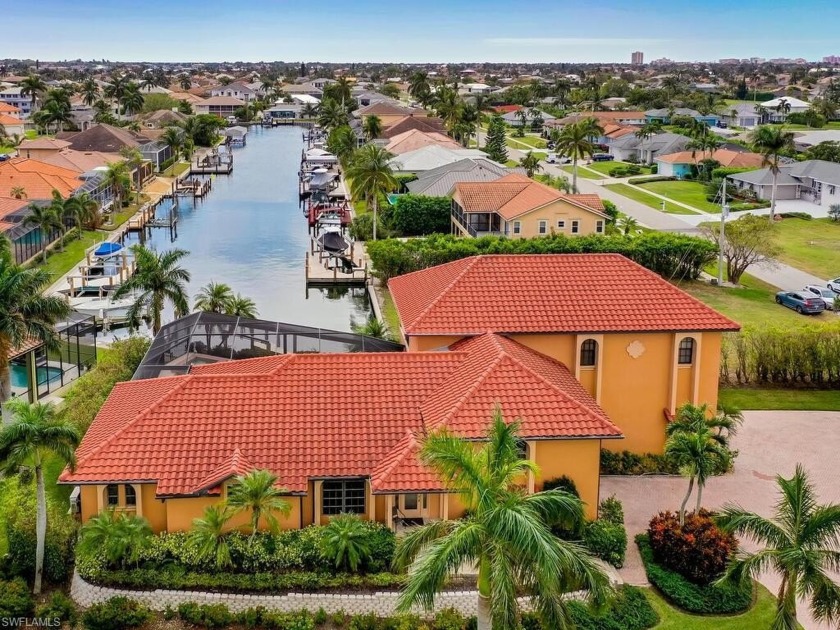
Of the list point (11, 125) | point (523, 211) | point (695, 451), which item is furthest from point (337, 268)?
point (11, 125)

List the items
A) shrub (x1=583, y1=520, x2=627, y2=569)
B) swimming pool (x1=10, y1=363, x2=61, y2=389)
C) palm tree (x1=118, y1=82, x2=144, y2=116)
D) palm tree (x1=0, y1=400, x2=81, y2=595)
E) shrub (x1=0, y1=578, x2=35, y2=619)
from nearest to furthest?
shrub (x1=0, y1=578, x2=35, y2=619), palm tree (x1=0, y1=400, x2=81, y2=595), shrub (x1=583, y1=520, x2=627, y2=569), swimming pool (x1=10, y1=363, x2=61, y2=389), palm tree (x1=118, y1=82, x2=144, y2=116)

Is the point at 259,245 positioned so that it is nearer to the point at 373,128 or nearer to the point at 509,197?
the point at 509,197

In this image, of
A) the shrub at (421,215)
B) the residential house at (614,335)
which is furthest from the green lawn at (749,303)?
the shrub at (421,215)

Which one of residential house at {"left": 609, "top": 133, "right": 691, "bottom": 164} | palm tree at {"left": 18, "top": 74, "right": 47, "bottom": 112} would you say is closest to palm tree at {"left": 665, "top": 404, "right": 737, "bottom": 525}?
residential house at {"left": 609, "top": 133, "right": 691, "bottom": 164}

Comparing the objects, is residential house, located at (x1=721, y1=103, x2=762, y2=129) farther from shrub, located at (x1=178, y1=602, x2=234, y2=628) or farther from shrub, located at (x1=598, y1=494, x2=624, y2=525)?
shrub, located at (x1=178, y1=602, x2=234, y2=628)

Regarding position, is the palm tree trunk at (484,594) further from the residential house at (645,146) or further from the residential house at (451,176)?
the residential house at (645,146)

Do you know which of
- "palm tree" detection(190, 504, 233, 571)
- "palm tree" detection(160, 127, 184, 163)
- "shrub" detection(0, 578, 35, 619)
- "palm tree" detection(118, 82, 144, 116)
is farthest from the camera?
"palm tree" detection(118, 82, 144, 116)
